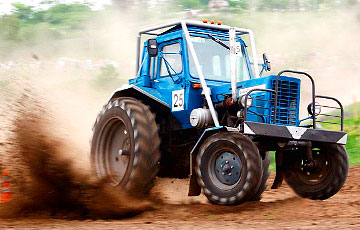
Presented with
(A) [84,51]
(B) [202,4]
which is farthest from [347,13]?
(A) [84,51]

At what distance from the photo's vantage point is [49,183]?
8.59 metres

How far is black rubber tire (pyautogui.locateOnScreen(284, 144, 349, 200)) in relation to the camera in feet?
29.3

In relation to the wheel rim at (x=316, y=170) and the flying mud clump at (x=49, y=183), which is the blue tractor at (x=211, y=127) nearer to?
the wheel rim at (x=316, y=170)

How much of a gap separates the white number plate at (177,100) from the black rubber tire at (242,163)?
3.47ft

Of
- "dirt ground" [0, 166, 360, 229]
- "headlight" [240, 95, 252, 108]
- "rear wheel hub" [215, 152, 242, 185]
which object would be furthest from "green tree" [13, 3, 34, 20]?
"rear wheel hub" [215, 152, 242, 185]

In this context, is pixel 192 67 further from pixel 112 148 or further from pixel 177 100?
pixel 112 148

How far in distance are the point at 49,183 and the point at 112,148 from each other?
1.82 meters

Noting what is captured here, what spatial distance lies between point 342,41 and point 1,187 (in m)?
31.0

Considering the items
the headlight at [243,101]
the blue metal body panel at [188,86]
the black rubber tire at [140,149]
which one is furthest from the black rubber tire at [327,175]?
the black rubber tire at [140,149]

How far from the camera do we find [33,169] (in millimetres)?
8812

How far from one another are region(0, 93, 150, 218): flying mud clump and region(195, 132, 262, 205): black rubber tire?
0.98 metres

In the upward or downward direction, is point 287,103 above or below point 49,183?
above

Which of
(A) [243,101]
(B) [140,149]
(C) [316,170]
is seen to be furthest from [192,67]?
(C) [316,170]

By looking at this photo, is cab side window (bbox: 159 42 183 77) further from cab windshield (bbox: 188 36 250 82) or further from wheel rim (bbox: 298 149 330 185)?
wheel rim (bbox: 298 149 330 185)
